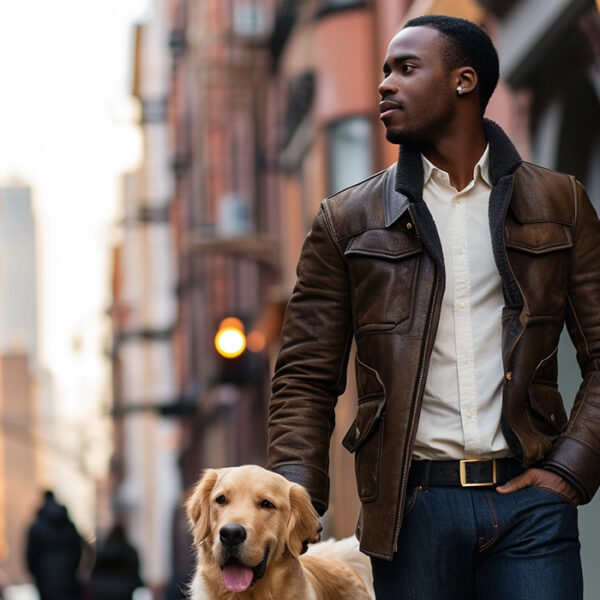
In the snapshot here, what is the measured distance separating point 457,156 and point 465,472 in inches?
35.4

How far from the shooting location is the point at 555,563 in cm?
399

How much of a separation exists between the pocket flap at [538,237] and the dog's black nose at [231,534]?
1082 millimetres

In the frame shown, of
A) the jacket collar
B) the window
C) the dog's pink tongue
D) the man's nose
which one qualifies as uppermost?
the window

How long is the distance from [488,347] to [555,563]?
576 mm

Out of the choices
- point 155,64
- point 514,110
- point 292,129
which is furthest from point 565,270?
point 155,64

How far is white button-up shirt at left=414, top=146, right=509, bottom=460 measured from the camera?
4070 millimetres

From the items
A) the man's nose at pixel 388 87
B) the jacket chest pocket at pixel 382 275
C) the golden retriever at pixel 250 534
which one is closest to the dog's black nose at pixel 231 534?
the golden retriever at pixel 250 534

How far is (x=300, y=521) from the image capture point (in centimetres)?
449

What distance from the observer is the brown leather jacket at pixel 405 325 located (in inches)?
161

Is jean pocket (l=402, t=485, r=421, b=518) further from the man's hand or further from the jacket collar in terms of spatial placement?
the jacket collar

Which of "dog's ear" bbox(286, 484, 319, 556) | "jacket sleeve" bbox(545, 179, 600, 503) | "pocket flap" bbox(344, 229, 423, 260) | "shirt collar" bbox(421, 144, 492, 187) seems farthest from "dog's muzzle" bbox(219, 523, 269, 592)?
"shirt collar" bbox(421, 144, 492, 187)

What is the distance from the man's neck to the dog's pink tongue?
4.01 feet

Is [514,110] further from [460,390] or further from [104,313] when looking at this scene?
[104,313]

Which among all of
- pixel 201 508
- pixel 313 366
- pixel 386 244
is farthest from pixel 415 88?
pixel 201 508
